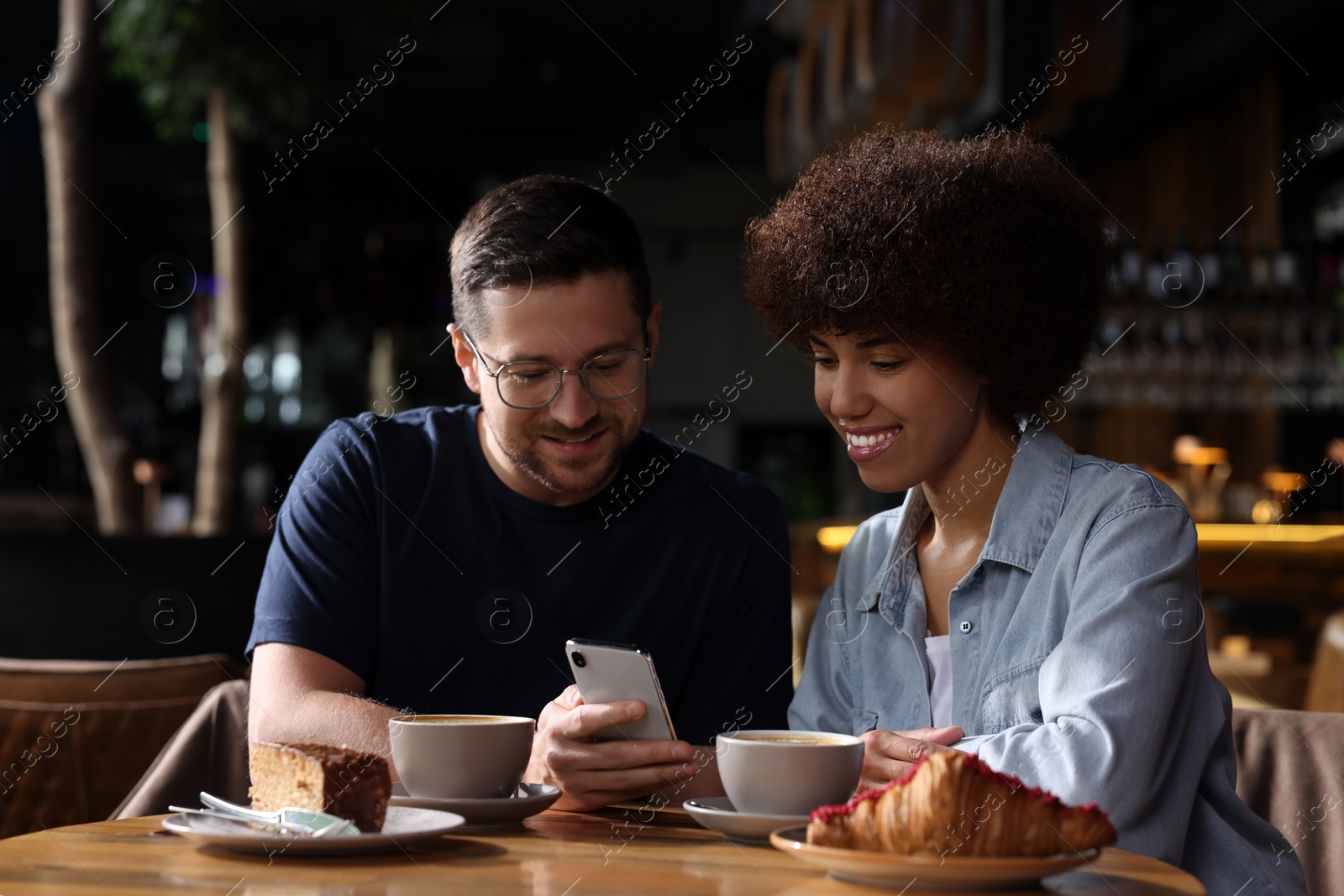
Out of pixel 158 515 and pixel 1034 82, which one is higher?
pixel 1034 82

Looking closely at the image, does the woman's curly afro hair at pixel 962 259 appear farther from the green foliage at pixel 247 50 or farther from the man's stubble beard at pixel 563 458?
the green foliage at pixel 247 50

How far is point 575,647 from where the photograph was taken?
1104 millimetres

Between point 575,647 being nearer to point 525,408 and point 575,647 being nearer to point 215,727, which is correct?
point 525,408

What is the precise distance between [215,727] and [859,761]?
96 centimetres

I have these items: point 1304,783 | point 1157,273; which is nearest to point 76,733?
point 1304,783

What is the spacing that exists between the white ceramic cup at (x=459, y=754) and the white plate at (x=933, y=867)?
0.31 m

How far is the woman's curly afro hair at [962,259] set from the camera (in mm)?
1496

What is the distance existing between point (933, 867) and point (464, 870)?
32 cm

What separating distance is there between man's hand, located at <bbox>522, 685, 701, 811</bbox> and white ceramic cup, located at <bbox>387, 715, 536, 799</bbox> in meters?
0.08

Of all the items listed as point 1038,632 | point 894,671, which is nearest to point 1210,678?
point 1038,632

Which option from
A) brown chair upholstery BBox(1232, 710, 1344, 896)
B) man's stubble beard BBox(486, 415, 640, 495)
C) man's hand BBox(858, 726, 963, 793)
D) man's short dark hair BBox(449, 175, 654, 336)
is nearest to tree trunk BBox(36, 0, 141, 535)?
man's short dark hair BBox(449, 175, 654, 336)

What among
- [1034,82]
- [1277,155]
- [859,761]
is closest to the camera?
[859,761]

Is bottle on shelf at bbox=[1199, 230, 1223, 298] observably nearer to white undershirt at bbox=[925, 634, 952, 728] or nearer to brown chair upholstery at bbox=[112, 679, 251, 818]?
white undershirt at bbox=[925, 634, 952, 728]

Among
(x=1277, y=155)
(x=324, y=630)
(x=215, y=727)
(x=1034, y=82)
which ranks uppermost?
(x=1277, y=155)
